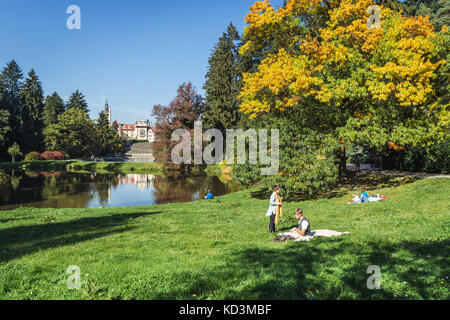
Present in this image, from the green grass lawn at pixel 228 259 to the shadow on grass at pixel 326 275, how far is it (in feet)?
0.06

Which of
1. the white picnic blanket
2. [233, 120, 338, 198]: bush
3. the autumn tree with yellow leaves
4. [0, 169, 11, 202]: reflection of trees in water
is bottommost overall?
[0, 169, 11, 202]: reflection of trees in water

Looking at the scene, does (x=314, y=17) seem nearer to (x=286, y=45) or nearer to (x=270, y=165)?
(x=286, y=45)

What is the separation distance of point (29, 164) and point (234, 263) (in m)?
64.6

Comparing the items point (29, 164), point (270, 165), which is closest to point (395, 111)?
point (270, 165)

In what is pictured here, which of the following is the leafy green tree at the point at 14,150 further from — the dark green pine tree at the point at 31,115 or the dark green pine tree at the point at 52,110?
the dark green pine tree at the point at 52,110

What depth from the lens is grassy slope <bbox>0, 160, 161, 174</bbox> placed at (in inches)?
2116

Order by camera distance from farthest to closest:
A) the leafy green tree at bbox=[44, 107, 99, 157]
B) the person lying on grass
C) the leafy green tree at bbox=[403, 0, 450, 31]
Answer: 1. the leafy green tree at bbox=[44, 107, 99, 157]
2. the leafy green tree at bbox=[403, 0, 450, 31]
3. the person lying on grass

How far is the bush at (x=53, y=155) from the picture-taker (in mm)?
66562

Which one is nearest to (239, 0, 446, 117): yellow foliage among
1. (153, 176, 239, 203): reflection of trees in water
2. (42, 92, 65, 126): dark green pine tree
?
(153, 176, 239, 203): reflection of trees in water

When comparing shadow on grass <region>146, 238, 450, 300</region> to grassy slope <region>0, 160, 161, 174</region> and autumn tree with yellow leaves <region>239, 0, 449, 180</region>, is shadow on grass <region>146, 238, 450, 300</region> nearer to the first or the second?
autumn tree with yellow leaves <region>239, 0, 449, 180</region>

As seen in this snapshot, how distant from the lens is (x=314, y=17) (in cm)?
2156

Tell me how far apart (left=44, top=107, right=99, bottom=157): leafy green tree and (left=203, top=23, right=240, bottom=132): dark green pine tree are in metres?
39.8

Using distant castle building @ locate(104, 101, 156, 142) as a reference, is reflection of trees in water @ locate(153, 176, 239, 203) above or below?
below

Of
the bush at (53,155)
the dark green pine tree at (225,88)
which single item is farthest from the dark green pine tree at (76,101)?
the dark green pine tree at (225,88)
